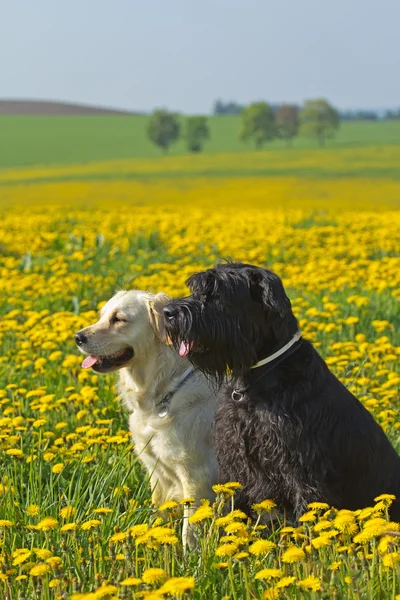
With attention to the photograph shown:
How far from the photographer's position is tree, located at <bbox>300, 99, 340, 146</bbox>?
330 ft

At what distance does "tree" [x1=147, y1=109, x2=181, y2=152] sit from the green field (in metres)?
1.05

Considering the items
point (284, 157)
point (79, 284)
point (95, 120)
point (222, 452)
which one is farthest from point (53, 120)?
point (222, 452)

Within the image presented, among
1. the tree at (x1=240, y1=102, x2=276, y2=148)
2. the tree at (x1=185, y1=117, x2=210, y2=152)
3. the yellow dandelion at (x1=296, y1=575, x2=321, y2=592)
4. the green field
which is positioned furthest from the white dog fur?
the tree at (x1=240, y1=102, x2=276, y2=148)

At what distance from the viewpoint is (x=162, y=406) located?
427 cm

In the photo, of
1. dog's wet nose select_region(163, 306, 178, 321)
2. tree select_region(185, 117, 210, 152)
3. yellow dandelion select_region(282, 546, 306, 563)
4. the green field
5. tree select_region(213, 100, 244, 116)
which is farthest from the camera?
tree select_region(213, 100, 244, 116)

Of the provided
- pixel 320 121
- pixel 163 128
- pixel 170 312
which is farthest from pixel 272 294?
pixel 320 121

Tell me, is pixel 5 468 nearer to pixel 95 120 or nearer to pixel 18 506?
pixel 18 506

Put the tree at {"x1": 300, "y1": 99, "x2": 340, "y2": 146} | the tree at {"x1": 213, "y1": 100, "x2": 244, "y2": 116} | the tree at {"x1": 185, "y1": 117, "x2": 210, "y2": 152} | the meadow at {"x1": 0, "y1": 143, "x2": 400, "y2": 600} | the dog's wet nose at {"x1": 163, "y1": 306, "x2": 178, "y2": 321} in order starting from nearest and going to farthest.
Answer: the meadow at {"x1": 0, "y1": 143, "x2": 400, "y2": 600}
the dog's wet nose at {"x1": 163, "y1": 306, "x2": 178, "y2": 321}
the tree at {"x1": 185, "y1": 117, "x2": 210, "y2": 152}
the tree at {"x1": 300, "y1": 99, "x2": 340, "y2": 146}
the tree at {"x1": 213, "y1": 100, "x2": 244, "y2": 116}

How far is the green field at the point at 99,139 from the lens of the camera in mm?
71938

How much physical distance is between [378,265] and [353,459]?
6443 millimetres

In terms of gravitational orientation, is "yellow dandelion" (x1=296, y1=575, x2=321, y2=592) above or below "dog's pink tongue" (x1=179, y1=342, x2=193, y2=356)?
below

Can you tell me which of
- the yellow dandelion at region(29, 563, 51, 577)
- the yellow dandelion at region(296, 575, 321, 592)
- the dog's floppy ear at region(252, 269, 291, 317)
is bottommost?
the yellow dandelion at region(29, 563, 51, 577)

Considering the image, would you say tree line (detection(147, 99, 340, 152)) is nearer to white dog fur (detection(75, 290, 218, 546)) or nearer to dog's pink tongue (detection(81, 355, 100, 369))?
dog's pink tongue (detection(81, 355, 100, 369))

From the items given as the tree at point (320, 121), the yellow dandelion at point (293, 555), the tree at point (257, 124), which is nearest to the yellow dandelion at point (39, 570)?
the yellow dandelion at point (293, 555)
